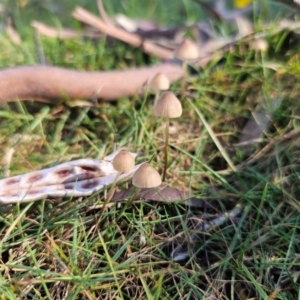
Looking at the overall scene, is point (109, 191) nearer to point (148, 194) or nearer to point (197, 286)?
point (148, 194)

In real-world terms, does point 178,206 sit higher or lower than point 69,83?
lower

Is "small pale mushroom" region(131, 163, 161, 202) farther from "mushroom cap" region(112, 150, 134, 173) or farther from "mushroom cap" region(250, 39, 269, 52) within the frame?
"mushroom cap" region(250, 39, 269, 52)

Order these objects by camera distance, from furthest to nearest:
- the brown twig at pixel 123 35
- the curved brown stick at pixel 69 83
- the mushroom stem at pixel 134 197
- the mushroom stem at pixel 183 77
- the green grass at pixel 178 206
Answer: the brown twig at pixel 123 35 → the mushroom stem at pixel 183 77 → the curved brown stick at pixel 69 83 → the mushroom stem at pixel 134 197 → the green grass at pixel 178 206

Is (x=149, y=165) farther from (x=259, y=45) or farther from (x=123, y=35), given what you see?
(x=123, y=35)

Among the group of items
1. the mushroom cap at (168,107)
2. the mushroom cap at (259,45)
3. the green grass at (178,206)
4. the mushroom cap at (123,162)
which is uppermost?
the mushroom cap at (168,107)

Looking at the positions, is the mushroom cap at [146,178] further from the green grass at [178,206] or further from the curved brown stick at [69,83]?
the curved brown stick at [69,83]

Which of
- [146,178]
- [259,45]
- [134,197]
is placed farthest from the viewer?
[259,45]

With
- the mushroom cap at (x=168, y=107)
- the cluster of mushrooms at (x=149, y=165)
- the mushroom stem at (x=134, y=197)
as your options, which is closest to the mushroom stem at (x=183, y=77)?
the cluster of mushrooms at (x=149, y=165)

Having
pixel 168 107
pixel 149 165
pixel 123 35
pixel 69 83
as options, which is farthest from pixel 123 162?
pixel 123 35
